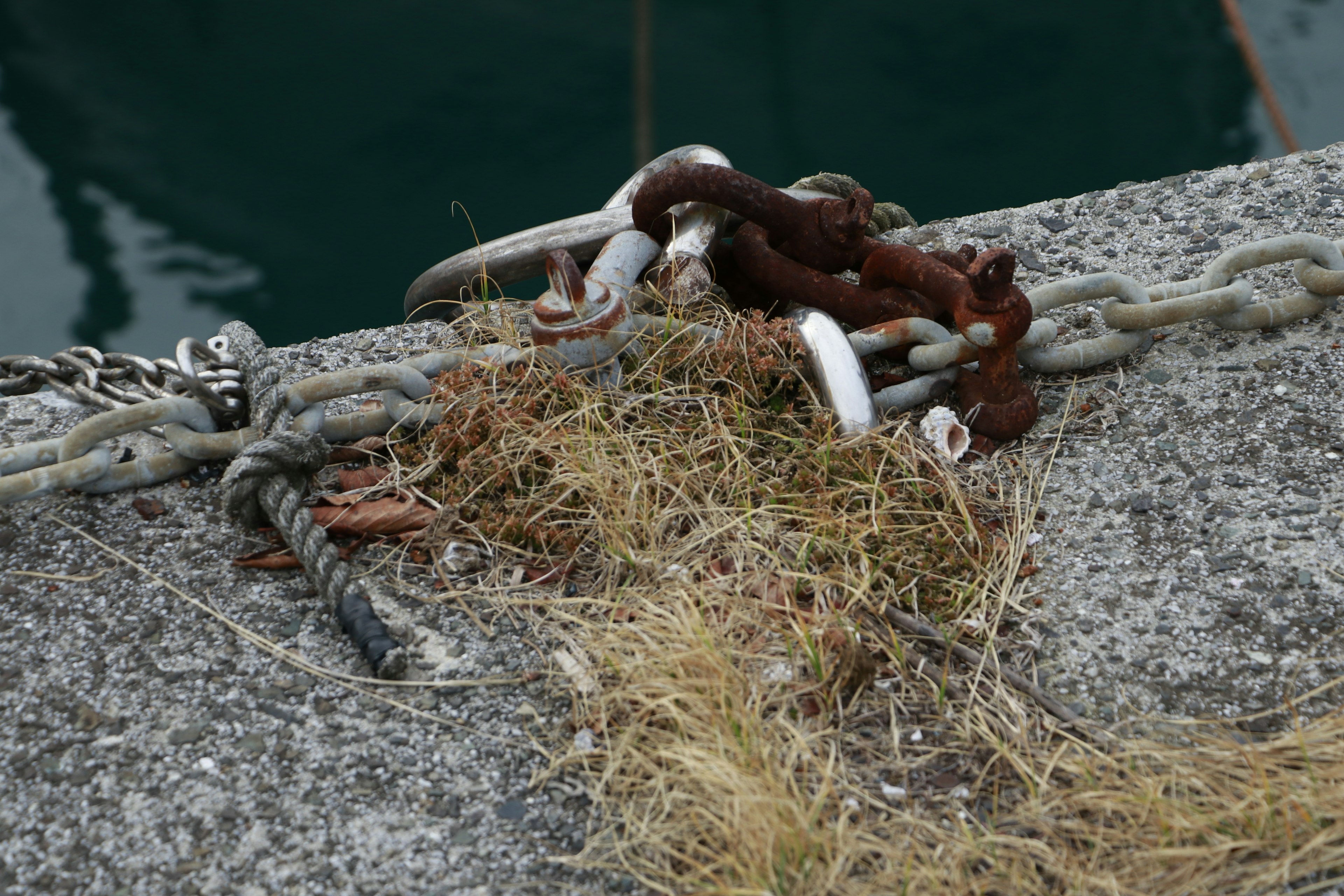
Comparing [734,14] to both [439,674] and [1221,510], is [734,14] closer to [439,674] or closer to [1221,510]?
[1221,510]

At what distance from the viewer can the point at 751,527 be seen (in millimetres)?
1596

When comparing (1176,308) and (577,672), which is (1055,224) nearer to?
(1176,308)

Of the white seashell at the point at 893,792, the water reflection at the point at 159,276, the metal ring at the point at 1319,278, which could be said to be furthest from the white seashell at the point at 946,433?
the water reflection at the point at 159,276

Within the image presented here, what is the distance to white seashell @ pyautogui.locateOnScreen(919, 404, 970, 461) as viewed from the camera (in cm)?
176

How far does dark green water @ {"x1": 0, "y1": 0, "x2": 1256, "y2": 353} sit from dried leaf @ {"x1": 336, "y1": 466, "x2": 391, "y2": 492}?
8.56ft

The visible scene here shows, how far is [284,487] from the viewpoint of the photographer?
1627mm

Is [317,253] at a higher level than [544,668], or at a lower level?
lower

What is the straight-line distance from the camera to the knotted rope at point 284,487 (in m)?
1.49

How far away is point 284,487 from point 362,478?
17 centimetres

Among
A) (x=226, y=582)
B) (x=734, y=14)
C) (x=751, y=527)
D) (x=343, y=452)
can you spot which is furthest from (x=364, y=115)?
(x=751, y=527)

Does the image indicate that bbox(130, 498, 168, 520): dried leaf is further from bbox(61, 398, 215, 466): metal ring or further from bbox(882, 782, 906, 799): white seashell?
Result: bbox(882, 782, 906, 799): white seashell

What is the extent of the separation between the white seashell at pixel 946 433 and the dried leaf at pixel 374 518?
983 millimetres

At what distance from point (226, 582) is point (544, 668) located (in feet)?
2.06

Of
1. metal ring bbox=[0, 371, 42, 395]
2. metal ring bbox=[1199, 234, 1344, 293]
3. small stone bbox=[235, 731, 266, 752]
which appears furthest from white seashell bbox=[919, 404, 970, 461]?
metal ring bbox=[0, 371, 42, 395]
